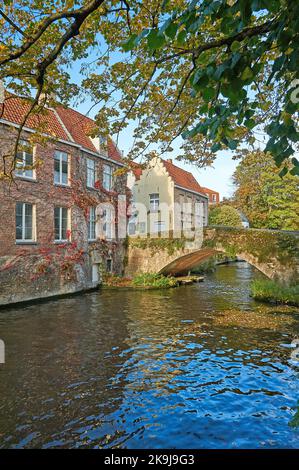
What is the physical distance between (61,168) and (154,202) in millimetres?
13121

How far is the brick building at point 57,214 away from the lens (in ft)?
48.0

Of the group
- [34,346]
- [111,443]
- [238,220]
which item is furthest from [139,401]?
[238,220]

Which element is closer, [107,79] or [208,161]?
[107,79]

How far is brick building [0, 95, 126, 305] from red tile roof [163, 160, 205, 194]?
8.02 metres

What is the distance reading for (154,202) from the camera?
1180 inches

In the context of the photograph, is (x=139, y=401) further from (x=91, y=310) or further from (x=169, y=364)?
(x=91, y=310)

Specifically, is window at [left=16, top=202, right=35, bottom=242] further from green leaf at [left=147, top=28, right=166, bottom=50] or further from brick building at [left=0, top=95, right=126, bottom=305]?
green leaf at [left=147, top=28, right=166, bottom=50]

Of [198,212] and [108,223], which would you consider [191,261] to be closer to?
[108,223]

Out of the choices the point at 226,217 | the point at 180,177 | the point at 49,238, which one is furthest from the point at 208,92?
the point at 226,217

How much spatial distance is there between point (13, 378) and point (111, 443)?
3.14 m

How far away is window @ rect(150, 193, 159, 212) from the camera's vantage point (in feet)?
97.6


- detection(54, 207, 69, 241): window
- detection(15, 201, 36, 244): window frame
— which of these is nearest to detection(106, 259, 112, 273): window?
detection(54, 207, 69, 241): window

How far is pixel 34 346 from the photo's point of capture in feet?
30.0

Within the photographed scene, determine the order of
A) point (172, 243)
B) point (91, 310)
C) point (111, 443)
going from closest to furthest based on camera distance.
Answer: point (111, 443) → point (91, 310) → point (172, 243)
